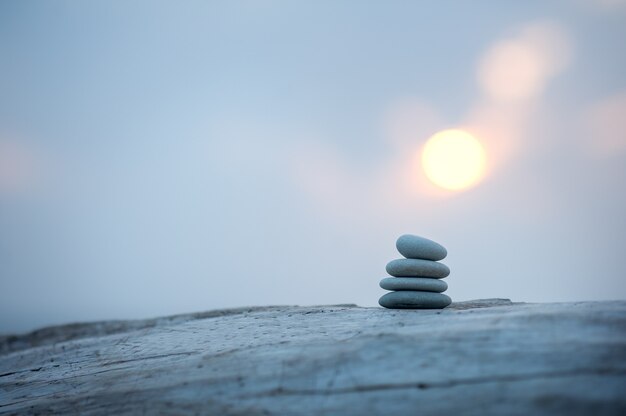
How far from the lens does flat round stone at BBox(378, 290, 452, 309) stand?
Answer: 8.22 m

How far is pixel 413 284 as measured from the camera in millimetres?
8273

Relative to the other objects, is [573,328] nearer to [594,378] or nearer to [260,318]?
[594,378]

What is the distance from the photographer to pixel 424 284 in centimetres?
828

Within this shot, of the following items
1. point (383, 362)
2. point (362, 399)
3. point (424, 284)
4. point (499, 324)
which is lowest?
point (362, 399)

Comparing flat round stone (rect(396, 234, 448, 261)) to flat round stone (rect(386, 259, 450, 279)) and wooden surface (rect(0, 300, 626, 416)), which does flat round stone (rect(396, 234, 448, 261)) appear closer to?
flat round stone (rect(386, 259, 450, 279))

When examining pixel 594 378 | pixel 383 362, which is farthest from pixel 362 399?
pixel 594 378

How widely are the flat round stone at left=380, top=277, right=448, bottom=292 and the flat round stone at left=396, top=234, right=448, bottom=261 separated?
378 mm

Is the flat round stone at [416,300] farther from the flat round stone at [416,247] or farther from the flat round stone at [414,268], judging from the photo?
the flat round stone at [416,247]

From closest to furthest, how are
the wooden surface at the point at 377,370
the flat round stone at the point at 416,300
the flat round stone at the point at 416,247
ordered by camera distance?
the wooden surface at the point at 377,370
the flat round stone at the point at 416,300
the flat round stone at the point at 416,247

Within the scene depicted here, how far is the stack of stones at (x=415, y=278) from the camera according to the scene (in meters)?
8.26

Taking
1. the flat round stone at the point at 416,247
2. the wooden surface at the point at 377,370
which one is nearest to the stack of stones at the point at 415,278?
the flat round stone at the point at 416,247

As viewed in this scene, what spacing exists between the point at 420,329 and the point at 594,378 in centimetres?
205

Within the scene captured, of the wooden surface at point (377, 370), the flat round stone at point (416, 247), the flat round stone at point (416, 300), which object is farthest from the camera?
the flat round stone at point (416, 247)

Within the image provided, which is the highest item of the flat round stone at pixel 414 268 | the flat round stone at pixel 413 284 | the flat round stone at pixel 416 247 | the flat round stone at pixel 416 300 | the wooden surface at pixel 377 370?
the flat round stone at pixel 416 247
